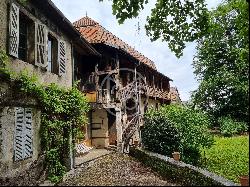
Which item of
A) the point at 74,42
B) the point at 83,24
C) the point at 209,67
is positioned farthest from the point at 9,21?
the point at 209,67

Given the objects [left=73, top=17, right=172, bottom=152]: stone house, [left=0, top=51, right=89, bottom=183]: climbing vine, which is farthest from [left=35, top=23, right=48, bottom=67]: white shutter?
→ [left=73, top=17, right=172, bottom=152]: stone house

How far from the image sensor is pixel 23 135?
399 inches

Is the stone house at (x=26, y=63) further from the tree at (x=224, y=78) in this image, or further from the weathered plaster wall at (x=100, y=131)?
the tree at (x=224, y=78)

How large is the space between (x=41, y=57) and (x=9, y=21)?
223 cm

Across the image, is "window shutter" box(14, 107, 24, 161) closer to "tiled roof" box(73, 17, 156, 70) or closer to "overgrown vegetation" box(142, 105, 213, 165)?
"overgrown vegetation" box(142, 105, 213, 165)

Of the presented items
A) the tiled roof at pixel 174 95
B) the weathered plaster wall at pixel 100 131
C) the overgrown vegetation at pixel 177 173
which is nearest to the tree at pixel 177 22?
the overgrown vegetation at pixel 177 173

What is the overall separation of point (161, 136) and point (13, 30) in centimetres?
931

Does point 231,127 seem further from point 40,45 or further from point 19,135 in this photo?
point 19,135

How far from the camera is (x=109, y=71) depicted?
1967 centimetres

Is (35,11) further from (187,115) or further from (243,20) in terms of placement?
(187,115)

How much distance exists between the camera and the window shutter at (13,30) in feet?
31.0

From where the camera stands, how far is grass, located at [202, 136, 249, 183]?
1438 centimetres

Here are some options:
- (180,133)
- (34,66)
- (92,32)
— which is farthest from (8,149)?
(92,32)

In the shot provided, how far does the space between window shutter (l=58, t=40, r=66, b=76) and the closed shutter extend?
10.8 feet
